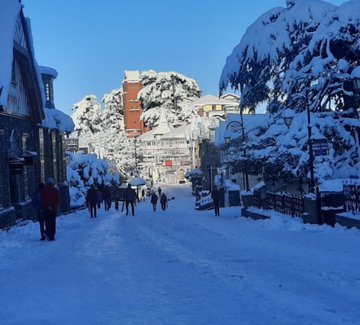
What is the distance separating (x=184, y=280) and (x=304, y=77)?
17267 millimetres

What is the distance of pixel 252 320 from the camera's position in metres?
5.62

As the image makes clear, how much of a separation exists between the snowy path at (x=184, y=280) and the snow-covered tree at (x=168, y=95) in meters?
84.1

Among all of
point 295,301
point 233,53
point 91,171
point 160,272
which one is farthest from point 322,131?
point 91,171

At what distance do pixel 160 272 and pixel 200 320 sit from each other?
118 inches

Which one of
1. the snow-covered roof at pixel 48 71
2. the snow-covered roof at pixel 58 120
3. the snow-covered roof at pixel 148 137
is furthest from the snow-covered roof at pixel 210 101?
the snow-covered roof at pixel 58 120

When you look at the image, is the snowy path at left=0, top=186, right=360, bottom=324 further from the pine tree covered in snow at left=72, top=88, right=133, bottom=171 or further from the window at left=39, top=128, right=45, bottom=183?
the pine tree covered in snow at left=72, top=88, right=133, bottom=171

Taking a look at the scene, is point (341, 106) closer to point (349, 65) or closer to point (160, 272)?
point (349, 65)

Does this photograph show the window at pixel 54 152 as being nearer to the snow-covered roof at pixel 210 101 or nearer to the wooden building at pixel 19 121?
the wooden building at pixel 19 121

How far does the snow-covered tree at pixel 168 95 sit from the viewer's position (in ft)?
317

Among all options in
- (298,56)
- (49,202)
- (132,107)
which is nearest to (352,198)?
(49,202)

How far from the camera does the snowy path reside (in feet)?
19.5

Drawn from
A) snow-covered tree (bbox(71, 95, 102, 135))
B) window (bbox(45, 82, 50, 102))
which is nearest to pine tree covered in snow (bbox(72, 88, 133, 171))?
snow-covered tree (bbox(71, 95, 102, 135))

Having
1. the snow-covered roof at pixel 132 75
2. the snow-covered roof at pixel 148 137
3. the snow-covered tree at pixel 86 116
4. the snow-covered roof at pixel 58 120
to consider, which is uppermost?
the snow-covered roof at pixel 132 75

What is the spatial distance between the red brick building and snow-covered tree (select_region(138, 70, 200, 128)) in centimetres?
1441
